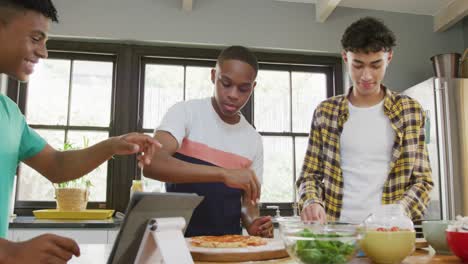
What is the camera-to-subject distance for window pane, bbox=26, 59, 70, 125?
11.1 ft

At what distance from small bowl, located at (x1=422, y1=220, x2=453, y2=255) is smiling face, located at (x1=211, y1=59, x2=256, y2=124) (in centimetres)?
81

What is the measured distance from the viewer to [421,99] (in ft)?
10.3

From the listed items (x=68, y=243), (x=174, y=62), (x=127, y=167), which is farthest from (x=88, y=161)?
(x=174, y=62)

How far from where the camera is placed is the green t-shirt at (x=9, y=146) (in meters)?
1.28

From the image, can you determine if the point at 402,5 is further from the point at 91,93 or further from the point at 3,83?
the point at 3,83

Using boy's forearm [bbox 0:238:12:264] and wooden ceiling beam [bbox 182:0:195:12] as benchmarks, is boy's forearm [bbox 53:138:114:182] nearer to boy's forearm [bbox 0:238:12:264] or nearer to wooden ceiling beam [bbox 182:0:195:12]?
boy's forearm [bbox 0:238:12:264]

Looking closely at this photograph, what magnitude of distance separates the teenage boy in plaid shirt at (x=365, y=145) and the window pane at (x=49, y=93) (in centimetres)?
231

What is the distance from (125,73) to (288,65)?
134 centimetres

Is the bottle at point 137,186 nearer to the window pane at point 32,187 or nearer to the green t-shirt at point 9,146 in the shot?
the window pane at point 32,187

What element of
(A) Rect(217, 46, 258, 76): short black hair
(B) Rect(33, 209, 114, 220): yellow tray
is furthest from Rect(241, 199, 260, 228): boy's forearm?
(B) Rect(33, 209, 114, 220): yellow tray

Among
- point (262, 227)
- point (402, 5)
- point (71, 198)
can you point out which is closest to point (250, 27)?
point (402, 5)

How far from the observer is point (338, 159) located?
A: 1.71 m

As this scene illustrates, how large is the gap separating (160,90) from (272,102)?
0.92 meters

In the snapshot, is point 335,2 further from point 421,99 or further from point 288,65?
Result: point 421,99
